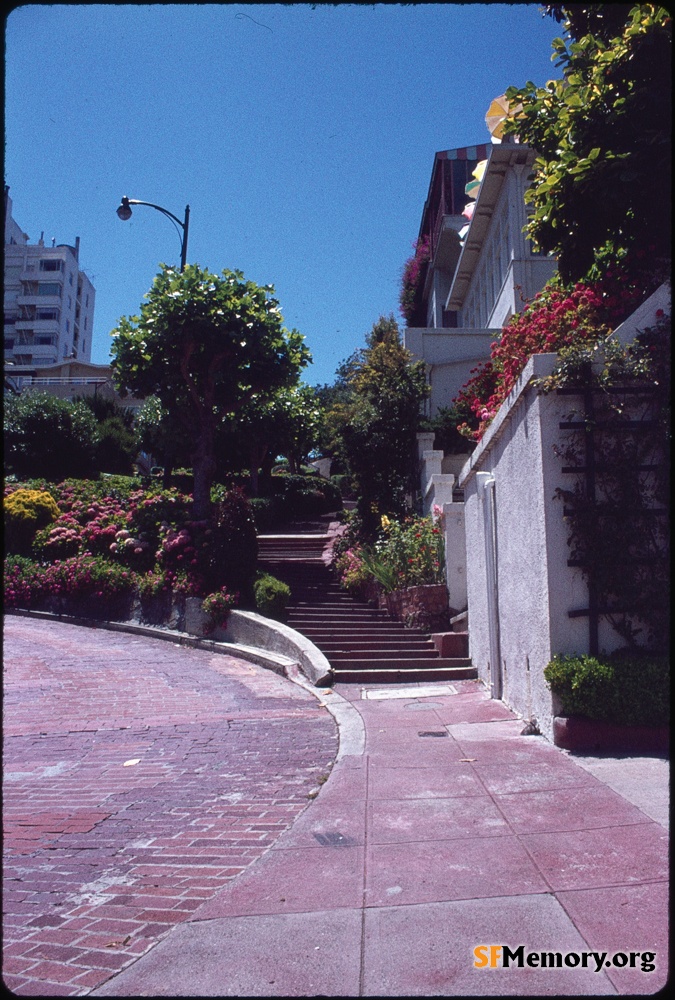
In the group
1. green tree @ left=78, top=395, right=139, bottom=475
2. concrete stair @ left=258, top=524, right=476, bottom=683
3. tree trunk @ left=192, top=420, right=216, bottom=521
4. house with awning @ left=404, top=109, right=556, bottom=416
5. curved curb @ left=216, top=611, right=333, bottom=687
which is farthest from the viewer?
green tree @ left=78, top=395, right=139, bottom=475

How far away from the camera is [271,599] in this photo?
1276 centimetres

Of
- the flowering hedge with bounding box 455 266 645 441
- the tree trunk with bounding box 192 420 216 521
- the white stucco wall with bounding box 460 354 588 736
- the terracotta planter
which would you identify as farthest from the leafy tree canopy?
the flowering hedge with bounding box 455 266 645 441

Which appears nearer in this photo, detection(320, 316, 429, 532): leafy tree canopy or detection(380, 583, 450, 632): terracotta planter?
detection(380, 583, 450, 632): terracotta planter

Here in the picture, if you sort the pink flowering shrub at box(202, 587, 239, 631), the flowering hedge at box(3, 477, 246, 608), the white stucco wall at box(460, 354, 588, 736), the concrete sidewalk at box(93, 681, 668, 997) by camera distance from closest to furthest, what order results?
the concrete sidewalk at box(93, 681, 668, 997) → the white stucco wall at box(460, 354, 588, 736) → the pink flowering shrub at box(202, 587, 239, 631) → the flowering hedge at box(3, 477, 246, 608)

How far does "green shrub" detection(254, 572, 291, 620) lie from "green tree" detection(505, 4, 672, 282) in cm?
705

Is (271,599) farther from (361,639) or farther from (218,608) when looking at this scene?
(361,639)

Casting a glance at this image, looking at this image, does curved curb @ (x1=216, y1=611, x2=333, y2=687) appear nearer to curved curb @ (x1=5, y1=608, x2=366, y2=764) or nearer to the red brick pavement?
curved curb @ (x1=5, y1=608, x2=366, y2=764)

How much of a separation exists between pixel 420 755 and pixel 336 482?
30437 millimetres

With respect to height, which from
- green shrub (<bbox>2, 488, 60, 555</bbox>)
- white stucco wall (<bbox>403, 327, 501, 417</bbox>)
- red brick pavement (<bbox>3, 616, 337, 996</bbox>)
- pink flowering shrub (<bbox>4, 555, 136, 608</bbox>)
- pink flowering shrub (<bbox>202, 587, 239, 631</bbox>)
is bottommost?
red brick pavement (<bbox>3, 616, 337, 996</bbox>)

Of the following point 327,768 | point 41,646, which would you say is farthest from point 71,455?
point 327,768

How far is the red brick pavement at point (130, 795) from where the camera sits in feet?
11.8

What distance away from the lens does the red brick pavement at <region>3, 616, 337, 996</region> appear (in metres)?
3.61

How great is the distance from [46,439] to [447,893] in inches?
950

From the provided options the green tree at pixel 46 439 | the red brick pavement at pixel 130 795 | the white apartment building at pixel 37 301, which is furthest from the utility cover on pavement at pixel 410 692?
the white apartment building at pixel 37 301
